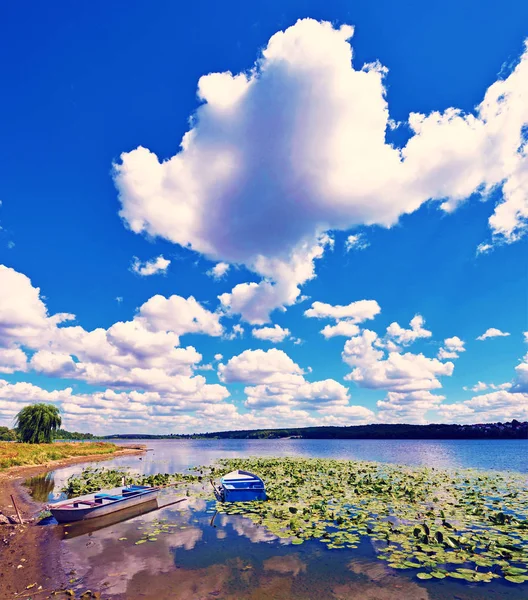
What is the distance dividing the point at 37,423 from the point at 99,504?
60265 mm

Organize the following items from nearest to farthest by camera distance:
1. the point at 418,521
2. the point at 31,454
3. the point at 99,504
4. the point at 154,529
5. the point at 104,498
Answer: the point at 418,521 < the point at 154,529 < the point at 99,504 < the point at 104,498 < the point at 31,454

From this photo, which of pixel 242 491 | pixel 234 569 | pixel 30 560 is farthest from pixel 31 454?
pixel 234 569

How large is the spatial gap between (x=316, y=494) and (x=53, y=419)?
64.5 metres

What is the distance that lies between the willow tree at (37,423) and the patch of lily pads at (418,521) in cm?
5834

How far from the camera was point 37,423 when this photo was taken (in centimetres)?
6744

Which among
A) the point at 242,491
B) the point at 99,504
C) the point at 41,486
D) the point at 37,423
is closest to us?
the point at 99,504

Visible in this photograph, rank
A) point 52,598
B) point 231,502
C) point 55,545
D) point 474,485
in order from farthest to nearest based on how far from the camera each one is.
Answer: point 474,485
point 231,502
point 55,545
point 52,598

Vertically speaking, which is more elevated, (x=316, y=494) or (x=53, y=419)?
(x=53, y=419)

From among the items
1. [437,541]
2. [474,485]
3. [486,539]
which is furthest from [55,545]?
[474,485]

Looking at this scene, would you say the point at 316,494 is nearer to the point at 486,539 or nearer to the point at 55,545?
the point at 486,539

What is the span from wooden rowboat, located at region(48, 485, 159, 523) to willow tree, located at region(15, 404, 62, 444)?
56.3m

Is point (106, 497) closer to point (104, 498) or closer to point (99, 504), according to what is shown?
point (104, 498)

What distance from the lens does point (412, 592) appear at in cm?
1052

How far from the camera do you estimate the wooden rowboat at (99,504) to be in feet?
59.6
